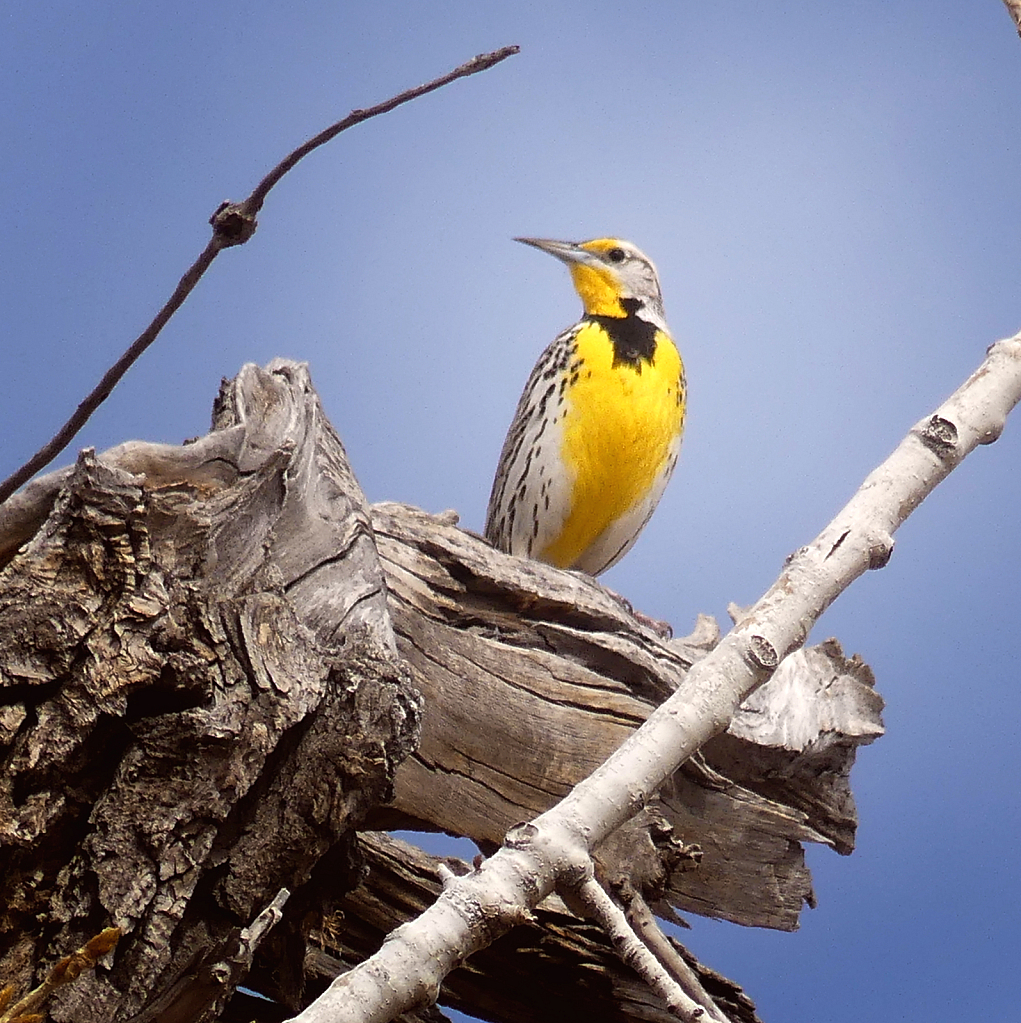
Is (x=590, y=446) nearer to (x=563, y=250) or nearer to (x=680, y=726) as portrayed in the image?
(x=563, y=250)

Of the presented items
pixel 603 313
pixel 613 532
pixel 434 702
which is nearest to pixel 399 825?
pixel 434 702

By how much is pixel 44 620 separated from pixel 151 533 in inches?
6.3

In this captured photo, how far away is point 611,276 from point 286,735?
94.8 inches

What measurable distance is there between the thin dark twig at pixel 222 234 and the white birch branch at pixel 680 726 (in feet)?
1.65

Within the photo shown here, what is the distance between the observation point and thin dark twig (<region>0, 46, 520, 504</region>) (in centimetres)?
100

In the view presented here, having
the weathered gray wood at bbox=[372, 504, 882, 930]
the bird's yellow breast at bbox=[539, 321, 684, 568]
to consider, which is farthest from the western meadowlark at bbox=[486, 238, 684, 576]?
the weathered gray wood at bbox=[372, 504, 882, 930]

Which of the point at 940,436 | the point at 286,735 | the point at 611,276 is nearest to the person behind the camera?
the point at 940,436

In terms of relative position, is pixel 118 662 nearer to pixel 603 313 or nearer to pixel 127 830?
pixel 127 830

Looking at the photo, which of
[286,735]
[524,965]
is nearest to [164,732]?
[286,735]

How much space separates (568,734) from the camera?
7.16ft

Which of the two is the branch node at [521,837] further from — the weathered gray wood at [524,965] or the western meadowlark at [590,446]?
the western meadowlark at [590,446]

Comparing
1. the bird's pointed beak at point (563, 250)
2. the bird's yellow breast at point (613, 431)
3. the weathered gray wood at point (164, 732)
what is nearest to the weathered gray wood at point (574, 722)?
the weathered gray wood at point (164, 732)

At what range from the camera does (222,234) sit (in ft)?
3.32

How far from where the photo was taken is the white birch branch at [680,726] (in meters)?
0.91
